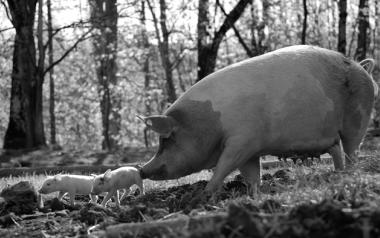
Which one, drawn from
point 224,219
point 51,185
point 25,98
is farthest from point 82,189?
point 25,98

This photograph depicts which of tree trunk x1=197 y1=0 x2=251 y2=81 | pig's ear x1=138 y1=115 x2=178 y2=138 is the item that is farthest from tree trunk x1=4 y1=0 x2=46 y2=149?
pig's ear x1=138 y1=115 x2=178 y2=138

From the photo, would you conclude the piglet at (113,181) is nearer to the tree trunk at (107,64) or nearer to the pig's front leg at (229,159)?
the pig's front leg at (229,159)

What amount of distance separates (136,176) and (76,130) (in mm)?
42717

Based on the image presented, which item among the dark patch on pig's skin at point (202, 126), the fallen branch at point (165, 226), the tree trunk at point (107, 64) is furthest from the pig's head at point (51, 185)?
the tree trunk at point (107, 64)

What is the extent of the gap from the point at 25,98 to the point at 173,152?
12057 mm

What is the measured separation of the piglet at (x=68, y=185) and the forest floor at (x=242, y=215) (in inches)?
13.2

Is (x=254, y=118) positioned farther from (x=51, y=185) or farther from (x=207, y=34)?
(x=207, y=34)

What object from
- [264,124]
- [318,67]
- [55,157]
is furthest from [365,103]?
[55,157]

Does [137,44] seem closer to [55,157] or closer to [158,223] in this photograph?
[55,157]

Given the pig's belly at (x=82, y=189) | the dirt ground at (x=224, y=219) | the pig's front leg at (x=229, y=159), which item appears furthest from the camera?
the pig's belly at (x=82, y=189)

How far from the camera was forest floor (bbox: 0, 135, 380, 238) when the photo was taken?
3059 millimetres

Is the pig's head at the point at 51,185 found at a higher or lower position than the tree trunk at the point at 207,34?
lower

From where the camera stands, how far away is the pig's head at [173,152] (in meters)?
6.29

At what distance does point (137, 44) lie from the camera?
93.3ft
